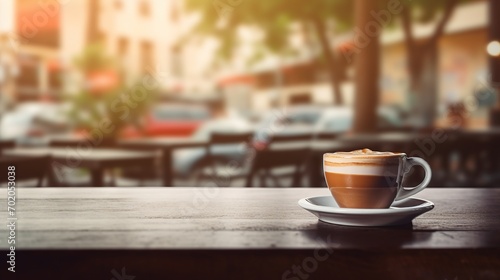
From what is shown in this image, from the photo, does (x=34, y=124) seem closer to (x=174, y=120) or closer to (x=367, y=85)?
(x=174, y=120)

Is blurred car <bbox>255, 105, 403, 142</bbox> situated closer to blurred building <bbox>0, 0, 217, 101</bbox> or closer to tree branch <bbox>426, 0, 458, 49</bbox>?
tree branch <bbox>426, 0, 458, 49</bbox>

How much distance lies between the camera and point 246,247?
2.56 ft

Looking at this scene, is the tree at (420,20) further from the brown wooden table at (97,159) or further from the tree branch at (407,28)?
the brown wooden table at (97,159)

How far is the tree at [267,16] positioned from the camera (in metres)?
8.62

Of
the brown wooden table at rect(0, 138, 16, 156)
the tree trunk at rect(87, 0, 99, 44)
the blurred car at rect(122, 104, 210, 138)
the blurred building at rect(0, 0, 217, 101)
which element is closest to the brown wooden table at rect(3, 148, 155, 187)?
the brown wooden table at rect(0, 138, 16, 156)

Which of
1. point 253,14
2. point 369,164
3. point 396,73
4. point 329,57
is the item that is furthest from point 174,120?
point 369,164

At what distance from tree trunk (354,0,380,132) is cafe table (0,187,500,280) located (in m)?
5.39

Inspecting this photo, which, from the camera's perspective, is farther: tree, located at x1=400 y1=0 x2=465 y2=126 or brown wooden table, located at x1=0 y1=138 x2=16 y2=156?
tree, located at x1=400 y1=0 x2=465 y2=126

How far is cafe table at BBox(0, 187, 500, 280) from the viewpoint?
30.2 inches

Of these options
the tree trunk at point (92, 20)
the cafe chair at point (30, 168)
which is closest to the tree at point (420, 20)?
the tree trunk at point (92, 20)

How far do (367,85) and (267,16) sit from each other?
3010 mm

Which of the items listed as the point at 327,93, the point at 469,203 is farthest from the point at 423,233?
the point at 327,93

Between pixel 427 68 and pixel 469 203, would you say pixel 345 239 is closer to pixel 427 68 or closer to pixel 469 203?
pixel 469 203

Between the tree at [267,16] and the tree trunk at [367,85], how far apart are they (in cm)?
231
